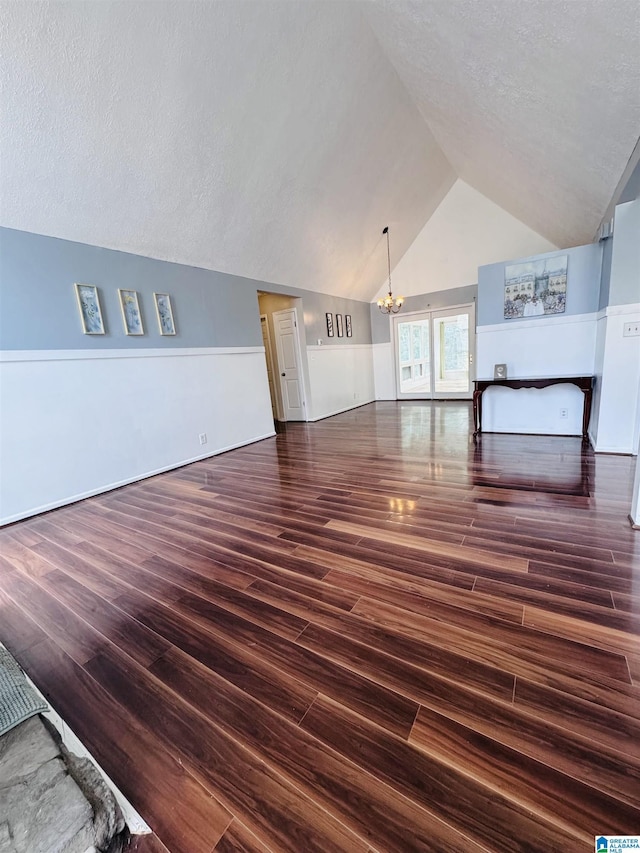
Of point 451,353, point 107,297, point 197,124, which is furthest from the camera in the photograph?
point 451,353

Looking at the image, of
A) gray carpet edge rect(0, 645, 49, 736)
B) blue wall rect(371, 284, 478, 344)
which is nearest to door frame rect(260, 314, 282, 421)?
blue wall rect(371, 284, 478, 344)

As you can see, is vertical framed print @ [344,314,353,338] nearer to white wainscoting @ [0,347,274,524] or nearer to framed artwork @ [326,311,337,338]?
framed artwork @ [326,311,337,338]

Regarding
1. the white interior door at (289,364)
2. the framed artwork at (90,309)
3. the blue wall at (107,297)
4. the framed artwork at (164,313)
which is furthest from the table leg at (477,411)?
the framed artwork at (90,309)

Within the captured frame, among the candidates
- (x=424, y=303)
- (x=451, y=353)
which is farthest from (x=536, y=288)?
(x=424, y=303)

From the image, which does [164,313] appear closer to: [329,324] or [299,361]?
[299,361]

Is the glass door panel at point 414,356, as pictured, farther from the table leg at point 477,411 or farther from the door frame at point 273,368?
the table leg at point 477,411

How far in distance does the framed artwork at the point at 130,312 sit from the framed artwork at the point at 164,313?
245mm

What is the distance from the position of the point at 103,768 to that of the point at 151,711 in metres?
0.19

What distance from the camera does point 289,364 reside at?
21.9 feet

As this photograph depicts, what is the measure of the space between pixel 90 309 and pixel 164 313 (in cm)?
81

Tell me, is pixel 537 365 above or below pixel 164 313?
below

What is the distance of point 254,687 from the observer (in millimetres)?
1278

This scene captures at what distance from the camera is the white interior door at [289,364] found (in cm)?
646

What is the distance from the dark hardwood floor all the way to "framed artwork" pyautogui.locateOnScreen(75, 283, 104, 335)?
6.33 ft
